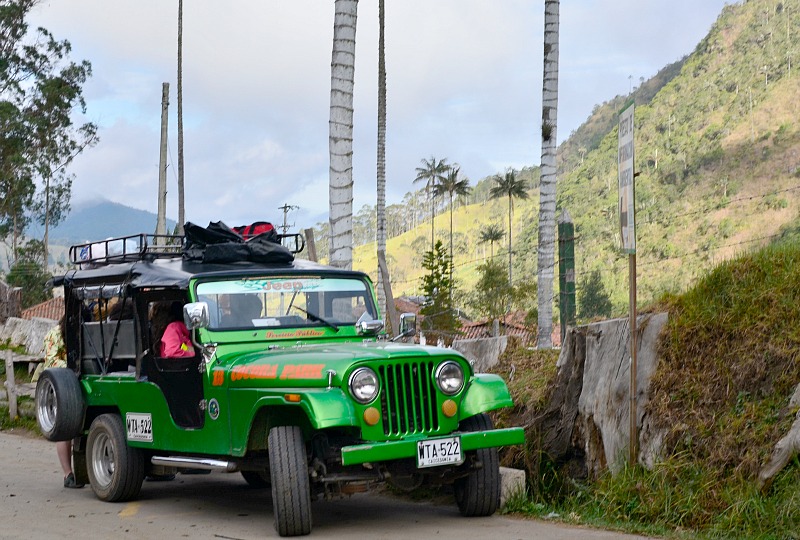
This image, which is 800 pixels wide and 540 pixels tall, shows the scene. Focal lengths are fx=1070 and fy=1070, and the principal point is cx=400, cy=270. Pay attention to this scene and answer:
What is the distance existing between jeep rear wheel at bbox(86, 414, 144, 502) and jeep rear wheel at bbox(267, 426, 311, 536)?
8.59 ft

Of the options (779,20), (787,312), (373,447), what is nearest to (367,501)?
(373,447)

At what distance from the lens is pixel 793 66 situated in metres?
121

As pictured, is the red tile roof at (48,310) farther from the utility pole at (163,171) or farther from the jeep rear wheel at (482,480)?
the jeep rear wheel at (482,480)

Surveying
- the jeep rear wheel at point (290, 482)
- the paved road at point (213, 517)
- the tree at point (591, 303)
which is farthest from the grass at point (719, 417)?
the tree at point (591, 303)

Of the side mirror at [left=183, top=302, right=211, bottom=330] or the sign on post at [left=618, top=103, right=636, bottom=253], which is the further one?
the side mirror at [left=183, top=302, right=211, bottom=330]

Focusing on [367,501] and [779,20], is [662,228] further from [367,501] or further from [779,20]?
[367,501]

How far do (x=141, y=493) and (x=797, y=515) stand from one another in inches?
250

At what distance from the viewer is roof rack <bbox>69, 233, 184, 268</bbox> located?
10.3m

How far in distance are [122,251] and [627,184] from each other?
16.5ft

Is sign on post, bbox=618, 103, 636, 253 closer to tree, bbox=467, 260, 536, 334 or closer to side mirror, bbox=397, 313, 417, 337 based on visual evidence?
side mirror, bbox=397, 313, 417, 337

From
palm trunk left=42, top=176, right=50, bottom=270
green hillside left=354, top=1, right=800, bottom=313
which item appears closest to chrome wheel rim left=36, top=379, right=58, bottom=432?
palm trunk left=42, top=176, right=50, bottom=270

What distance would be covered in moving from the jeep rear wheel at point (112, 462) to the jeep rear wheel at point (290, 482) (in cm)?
262

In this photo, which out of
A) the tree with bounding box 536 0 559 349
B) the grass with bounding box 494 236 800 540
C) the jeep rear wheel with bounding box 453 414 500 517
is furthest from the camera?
the tree with bounding box 536 0 559 349

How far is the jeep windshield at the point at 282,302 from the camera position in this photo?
9.12 m
